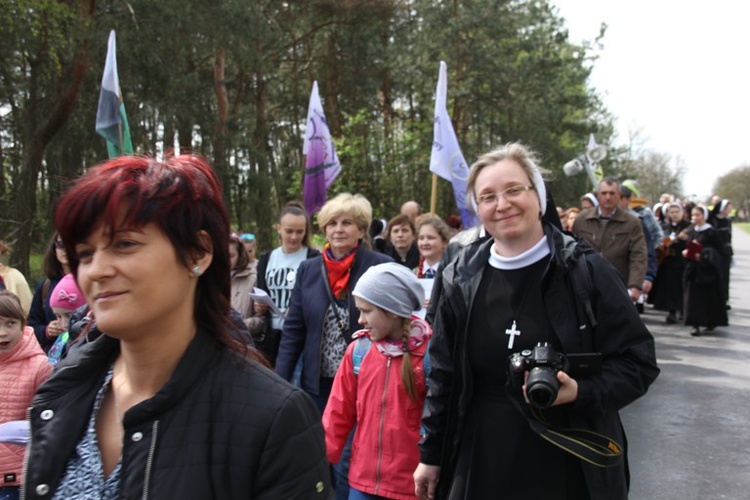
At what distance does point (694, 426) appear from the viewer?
6.59 metres

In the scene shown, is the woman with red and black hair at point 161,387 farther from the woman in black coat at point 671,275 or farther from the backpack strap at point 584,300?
the woman in black coat at point 671,275

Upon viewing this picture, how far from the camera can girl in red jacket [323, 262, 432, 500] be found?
3387 mm

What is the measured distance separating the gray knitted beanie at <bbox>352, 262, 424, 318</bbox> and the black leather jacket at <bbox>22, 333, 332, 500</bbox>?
190 cm

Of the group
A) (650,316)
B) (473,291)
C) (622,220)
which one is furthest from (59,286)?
(650,316)

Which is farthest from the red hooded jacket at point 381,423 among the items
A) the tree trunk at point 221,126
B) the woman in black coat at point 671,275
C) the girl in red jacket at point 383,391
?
the tree trunk at point 221,126

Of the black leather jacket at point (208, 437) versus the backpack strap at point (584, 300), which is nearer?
the black leather jacket at point (208, 437)

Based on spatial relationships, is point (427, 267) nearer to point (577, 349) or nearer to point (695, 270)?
point (577, 349)

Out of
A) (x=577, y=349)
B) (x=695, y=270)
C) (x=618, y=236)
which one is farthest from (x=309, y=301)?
(x=695, y=270)

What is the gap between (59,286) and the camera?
4.79m

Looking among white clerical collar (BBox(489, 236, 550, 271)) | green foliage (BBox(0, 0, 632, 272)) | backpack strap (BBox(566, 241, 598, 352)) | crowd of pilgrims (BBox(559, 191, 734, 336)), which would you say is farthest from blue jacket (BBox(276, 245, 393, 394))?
green foliage (BBox(0, 0, 632, 272))

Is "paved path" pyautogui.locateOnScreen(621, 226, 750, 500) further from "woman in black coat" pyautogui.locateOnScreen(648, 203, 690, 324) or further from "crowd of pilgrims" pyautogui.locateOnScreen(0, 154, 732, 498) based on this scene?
"woman in black coat" pyautogui.locateOnScreen(648, 203, 690, 324)

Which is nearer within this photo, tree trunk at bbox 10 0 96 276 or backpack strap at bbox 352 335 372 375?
backpack strap at bbox 352 335 372 375

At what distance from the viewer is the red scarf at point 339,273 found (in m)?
4.74

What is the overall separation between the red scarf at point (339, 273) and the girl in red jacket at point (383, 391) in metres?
1.01
